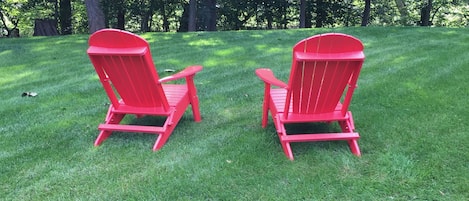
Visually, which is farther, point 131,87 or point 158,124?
point 158,124

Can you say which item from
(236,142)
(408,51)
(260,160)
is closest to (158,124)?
(236,142)

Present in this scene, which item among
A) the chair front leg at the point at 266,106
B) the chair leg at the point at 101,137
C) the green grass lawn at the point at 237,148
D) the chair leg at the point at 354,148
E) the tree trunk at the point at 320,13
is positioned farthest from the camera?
the tree trunk at the point at 320,13

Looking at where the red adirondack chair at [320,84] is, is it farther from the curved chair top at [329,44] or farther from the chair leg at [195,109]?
the chair leg at [195,109]

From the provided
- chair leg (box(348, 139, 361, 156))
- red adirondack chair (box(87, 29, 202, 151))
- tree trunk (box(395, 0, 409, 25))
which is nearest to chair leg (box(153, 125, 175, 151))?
red adirondack chair (box(87, 29, 202, 151))

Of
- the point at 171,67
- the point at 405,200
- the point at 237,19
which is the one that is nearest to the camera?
the point at 405,200

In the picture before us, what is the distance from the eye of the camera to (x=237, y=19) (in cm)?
1589

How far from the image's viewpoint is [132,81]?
3.08m

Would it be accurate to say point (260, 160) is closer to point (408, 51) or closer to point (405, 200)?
point (405, 200)

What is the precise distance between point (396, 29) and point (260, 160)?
7029 mm

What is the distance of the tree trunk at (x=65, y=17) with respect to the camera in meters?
14.6

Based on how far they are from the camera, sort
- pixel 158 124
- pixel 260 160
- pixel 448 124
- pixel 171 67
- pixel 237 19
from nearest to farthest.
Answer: pixel 260 160
pixel 448 124
pixel 158 124
pixel 171 67
pixel 237 19

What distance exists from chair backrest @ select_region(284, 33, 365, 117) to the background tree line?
9968 mm

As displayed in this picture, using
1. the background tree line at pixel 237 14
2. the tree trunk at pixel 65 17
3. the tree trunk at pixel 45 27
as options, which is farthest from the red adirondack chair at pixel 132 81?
the tree trunk at pixel 65 17

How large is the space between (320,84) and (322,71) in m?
0.12
